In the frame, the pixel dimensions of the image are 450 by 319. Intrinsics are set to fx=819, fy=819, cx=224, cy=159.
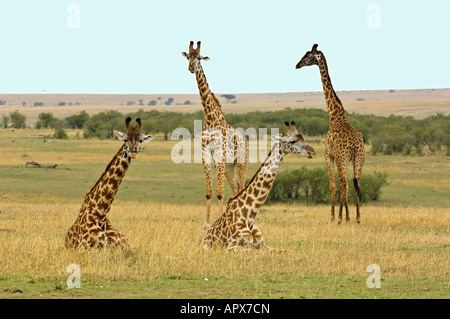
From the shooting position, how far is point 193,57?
14070 mm

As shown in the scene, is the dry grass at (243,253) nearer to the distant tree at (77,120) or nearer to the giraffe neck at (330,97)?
the giraffe neck at (330,97)

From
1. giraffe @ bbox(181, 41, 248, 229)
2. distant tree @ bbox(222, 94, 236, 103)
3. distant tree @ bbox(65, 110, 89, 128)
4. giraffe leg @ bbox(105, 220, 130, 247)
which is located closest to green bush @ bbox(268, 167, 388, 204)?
giraffe @ bbox(181, 41, 248, 229)

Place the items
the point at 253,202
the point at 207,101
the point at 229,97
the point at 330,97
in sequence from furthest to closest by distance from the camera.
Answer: the point at 229,97 < the point at 330,97 < the point at 207,101 < the point at 253,202

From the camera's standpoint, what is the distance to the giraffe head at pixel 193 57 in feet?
45.6

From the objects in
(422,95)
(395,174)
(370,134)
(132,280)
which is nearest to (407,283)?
(132,280)

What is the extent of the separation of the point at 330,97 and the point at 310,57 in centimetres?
88

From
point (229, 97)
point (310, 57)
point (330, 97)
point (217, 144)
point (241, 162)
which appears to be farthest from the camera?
point (229, 97)

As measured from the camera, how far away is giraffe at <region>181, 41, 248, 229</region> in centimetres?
1392

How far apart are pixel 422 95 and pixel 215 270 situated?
131 meters

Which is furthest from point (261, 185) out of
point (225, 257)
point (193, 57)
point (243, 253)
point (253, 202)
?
point (193, 57)

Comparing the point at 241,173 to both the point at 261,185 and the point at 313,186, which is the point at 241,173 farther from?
the point at 313,186

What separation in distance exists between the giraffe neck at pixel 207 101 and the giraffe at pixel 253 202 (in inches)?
144

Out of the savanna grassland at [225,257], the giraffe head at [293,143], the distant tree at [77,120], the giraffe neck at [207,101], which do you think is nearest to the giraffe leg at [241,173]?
the savanna grassland at [225,257]

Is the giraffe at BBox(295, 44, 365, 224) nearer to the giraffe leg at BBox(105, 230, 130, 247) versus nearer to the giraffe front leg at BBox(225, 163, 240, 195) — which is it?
the giraffe front leg at BBox(225, 163, 240, 195)
